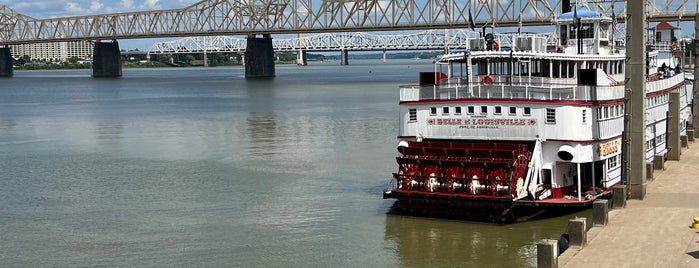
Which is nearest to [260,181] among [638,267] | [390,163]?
[390,163]

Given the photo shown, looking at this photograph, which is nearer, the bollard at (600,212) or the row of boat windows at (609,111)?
the bollard at (600,212)

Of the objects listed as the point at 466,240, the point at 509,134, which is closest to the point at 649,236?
the point at 466,240

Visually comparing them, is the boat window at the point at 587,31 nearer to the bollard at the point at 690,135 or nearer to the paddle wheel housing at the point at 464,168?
the paddle wheel housing at the point at 464,168

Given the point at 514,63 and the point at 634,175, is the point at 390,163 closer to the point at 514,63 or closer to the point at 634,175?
the point at 514,63

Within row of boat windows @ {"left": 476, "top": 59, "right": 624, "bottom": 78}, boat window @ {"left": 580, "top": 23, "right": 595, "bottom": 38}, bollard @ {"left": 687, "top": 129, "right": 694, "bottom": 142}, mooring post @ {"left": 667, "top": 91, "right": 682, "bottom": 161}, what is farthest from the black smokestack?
bollard @ {"left": 687, "top": 129, "right": 694, "bottom": 142}

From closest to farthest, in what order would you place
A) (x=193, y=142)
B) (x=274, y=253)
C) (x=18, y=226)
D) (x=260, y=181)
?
(x=274, y=253), (x=18, y=226), (x=260, y=181), (x=193, y=142)

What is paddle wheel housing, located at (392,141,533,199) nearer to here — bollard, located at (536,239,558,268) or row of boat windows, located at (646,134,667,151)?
bollard, located at (536,239,558,268)

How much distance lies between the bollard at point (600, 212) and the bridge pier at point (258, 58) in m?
169

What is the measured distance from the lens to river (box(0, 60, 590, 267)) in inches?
1070

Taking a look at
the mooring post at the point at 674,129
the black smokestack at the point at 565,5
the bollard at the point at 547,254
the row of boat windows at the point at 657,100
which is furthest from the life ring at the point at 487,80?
the mooring post at the point at 674,129

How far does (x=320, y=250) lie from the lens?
1088 inches

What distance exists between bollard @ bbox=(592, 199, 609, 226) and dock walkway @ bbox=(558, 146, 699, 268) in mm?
221

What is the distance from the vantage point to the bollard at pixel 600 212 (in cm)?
2448

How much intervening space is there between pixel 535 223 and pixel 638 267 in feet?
29.7
